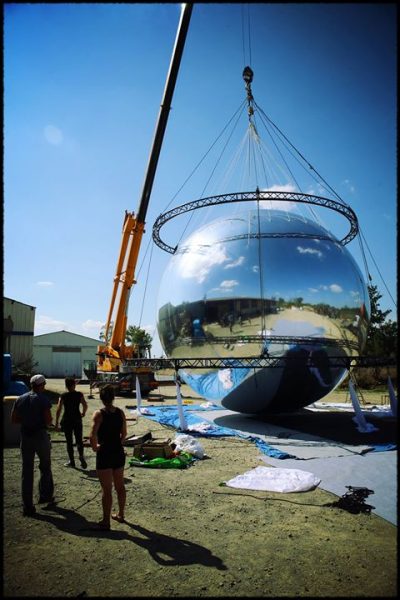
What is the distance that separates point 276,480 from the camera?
6.71 metres

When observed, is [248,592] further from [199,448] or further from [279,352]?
[279,352]

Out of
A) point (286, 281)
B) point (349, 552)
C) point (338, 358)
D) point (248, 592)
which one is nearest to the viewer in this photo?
point (248, 592)

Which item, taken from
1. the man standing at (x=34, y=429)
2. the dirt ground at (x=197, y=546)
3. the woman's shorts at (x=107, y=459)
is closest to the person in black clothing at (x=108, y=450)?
the woman's shorts at (x=107, y=459)

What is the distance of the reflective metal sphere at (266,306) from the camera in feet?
31.5

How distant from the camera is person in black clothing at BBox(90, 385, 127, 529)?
4.91 meters

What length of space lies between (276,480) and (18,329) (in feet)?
81.6

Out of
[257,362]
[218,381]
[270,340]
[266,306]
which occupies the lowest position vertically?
[218,381]

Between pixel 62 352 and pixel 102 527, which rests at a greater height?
pixel 62 352

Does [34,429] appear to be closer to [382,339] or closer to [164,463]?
[164,463]

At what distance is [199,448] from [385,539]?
4.62 meters

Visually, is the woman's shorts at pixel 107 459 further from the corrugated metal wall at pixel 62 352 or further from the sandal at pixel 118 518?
the corrugated metal wall at pixel 62 352

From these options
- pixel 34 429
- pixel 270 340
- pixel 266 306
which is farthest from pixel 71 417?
pixel 266 306

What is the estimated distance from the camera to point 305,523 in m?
5.07

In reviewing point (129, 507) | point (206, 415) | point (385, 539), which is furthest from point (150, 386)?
point (385, 539)
